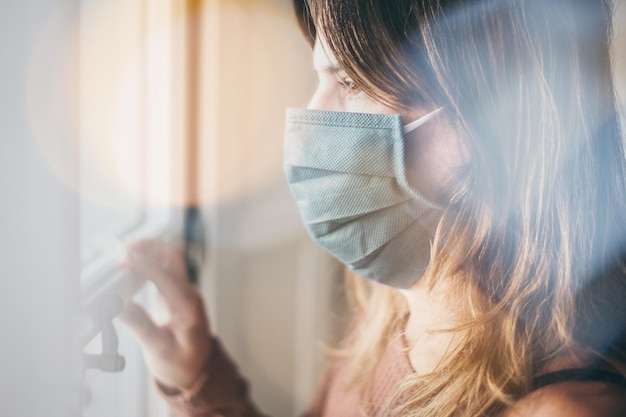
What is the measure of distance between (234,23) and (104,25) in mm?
498

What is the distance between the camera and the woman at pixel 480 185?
0.59m

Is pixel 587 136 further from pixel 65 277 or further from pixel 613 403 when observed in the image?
pixel 65 277

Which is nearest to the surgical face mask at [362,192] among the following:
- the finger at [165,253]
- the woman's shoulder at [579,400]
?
the woman's shoulder at [579,400]

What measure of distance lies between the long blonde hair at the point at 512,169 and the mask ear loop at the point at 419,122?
14 mm

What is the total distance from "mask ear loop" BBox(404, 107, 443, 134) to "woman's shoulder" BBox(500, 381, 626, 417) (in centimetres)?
35

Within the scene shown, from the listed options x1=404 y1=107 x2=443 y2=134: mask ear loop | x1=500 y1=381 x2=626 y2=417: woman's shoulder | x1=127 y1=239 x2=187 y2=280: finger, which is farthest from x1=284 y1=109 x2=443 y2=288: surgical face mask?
x1=127 y1=239 x2=187 y2=280: finger

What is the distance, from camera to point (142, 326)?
2.77 feet

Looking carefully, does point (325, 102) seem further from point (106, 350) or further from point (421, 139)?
→ point (106, 350)

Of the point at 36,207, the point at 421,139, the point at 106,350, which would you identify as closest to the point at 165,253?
the point at 106,350

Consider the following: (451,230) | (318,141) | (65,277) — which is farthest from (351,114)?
(65,277)

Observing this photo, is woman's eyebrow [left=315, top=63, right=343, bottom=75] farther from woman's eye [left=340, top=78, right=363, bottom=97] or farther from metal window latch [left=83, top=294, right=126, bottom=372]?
metal window latch [left=83, top=294, right=126, bottom=372]

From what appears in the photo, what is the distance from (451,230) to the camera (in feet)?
2.12

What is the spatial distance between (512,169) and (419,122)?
0.13 meters

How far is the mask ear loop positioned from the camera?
2.00ft
